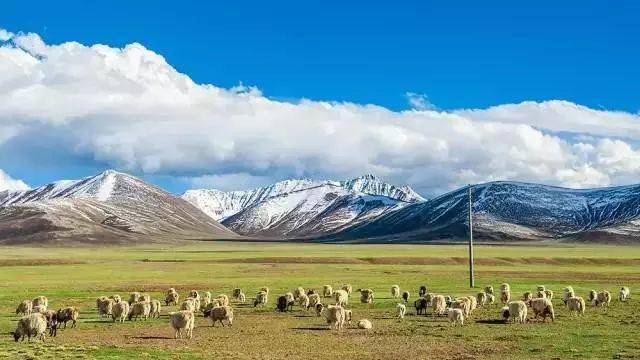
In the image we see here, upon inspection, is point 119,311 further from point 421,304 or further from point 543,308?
point 543,308

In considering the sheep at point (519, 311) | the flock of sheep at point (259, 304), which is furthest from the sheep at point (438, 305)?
the sheep at point (519, 311)

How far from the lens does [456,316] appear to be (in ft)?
135

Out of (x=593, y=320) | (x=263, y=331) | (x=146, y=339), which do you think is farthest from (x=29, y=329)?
(x=593, y=320)

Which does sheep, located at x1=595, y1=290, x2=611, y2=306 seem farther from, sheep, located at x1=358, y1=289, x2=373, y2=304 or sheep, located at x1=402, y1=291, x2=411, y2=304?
sheep, located at x1=358, y1=289, x2=373, y2=304

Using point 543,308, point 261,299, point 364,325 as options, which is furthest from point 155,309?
point 543,308

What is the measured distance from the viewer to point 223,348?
1282 inches

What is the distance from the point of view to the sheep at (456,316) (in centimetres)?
4097

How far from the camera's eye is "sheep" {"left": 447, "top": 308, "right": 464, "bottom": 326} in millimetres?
40969

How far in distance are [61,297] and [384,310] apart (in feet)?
92.1


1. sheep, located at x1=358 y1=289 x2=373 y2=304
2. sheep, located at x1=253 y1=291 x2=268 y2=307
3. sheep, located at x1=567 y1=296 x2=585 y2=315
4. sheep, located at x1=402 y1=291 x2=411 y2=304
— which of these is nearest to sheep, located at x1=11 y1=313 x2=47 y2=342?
sheep, located at x1=253 y1=291 x2=268 y2=307

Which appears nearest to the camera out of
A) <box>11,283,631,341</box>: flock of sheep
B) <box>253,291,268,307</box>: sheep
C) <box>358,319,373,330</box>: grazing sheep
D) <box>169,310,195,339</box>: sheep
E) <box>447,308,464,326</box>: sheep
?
<box>169,310,195,339</box>: sheep

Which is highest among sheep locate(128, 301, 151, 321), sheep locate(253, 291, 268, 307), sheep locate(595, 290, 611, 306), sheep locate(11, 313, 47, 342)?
sheep locate(595, 290, 611, 306)

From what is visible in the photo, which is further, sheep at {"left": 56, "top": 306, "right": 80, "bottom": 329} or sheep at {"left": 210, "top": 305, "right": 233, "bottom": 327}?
sheep at {"left": 210, "top": 305, "right": 233, "bottom": 327}

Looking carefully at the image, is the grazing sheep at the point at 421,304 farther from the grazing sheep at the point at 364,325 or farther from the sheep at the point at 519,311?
the grazing sheep at the point at 364,325
